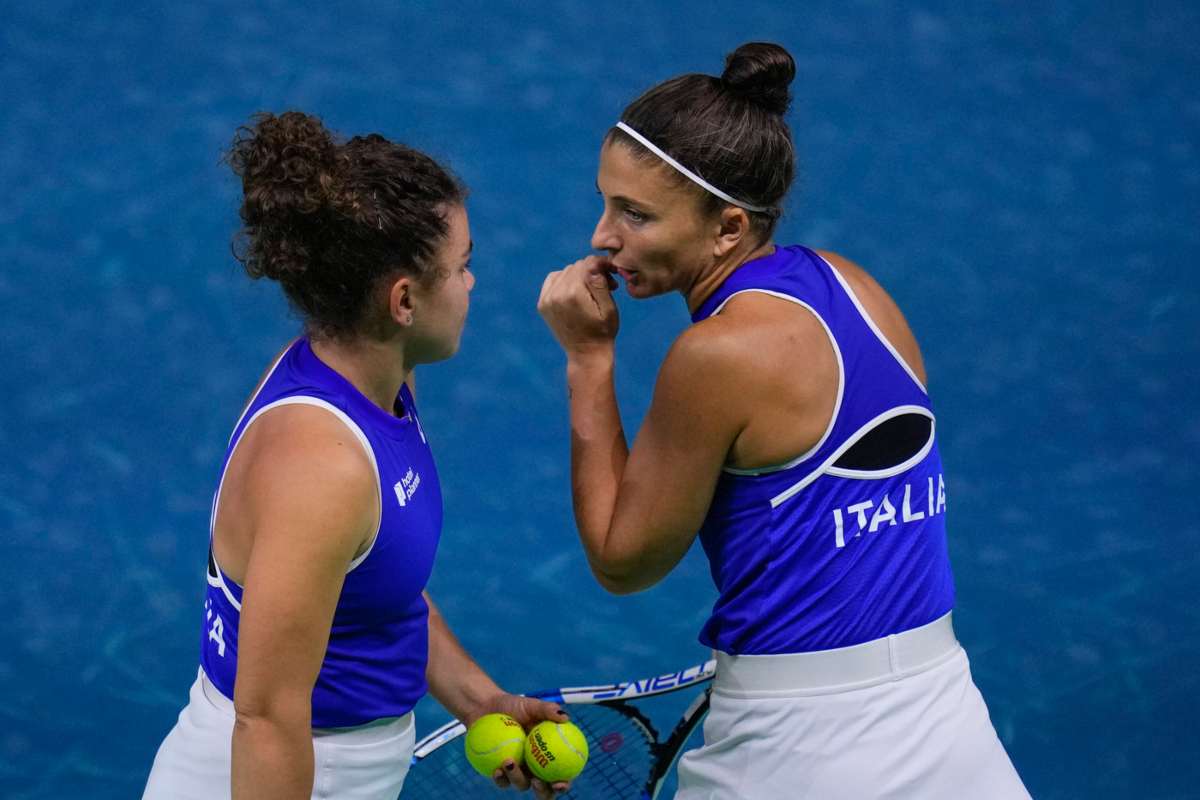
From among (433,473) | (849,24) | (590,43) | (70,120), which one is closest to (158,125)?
(70,120)

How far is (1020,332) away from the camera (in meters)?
6.60

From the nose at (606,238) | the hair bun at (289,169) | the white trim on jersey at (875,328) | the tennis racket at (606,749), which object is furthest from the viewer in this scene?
the tennis racket at (606,749)

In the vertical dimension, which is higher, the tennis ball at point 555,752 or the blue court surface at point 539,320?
the blue court surface at point 539,320

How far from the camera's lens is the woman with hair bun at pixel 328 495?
2.34m

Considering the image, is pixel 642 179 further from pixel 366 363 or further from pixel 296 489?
pixel 296 489

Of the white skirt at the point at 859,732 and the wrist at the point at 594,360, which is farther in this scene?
the wrist at the point at 594,360

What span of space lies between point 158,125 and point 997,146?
363cm

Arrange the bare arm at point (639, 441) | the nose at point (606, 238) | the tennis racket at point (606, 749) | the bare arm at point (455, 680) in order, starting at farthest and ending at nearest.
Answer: the tennis racket at point (606, 749) < the bare arm at point (455, 680) < the nose at point (606, 238) < the bare arm at point (639, 441)

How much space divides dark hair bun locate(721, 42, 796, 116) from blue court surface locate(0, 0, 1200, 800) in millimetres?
2612

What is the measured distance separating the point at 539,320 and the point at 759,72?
3.95 metres

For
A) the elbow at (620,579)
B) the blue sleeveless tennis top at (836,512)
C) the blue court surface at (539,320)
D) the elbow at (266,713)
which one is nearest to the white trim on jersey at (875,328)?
the blue sleeveless tennis top at (836,512)

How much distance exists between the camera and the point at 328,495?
92.7 inches

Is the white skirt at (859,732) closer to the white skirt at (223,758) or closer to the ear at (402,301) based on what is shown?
the white skirt at (223,758)

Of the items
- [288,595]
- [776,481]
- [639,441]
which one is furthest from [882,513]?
[288,595]
